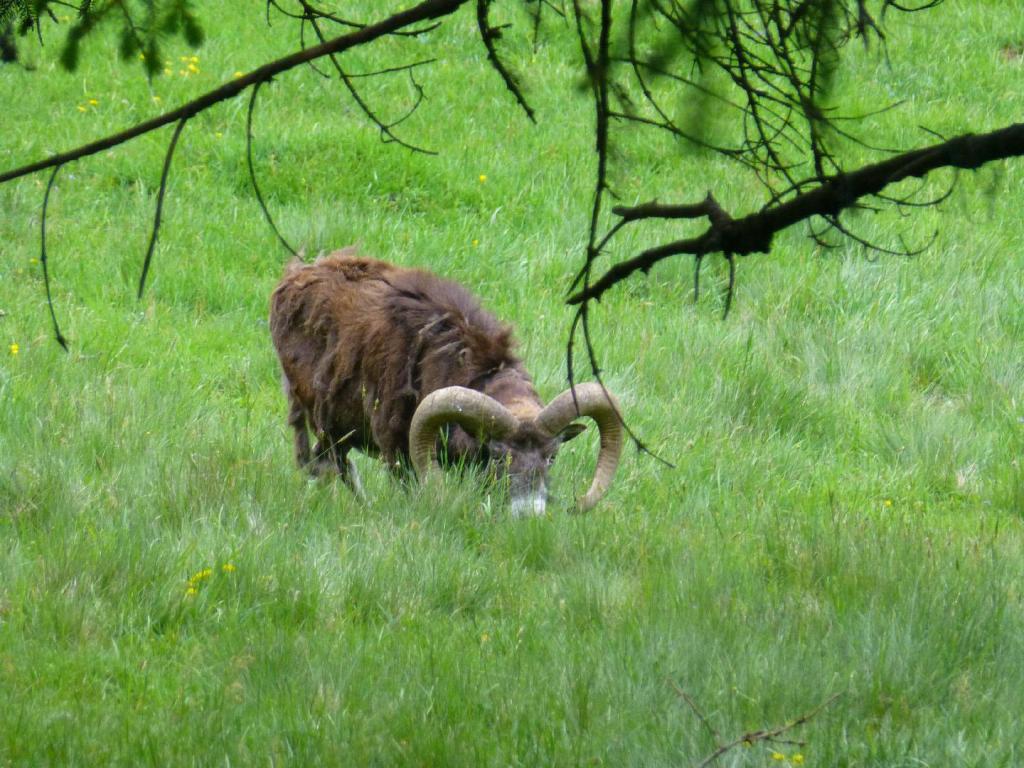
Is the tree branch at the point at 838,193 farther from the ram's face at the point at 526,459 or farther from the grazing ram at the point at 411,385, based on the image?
the ram's face at the point at 526,459

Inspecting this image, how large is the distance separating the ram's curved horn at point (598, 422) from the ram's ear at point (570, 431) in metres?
0.11

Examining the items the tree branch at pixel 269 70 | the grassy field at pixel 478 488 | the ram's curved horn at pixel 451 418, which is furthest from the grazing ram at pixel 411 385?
the tree branch at pixel 269 70

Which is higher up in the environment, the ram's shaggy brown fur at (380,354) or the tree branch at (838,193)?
the tree branch at (838,193)

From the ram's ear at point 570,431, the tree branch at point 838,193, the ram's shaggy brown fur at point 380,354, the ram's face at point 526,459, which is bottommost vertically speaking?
the ram's face at point 526,459

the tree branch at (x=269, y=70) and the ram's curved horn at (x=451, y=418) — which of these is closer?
the tree branch at (x=269, y=70)

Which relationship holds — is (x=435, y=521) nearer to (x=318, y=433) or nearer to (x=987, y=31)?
(x=318, y=433)

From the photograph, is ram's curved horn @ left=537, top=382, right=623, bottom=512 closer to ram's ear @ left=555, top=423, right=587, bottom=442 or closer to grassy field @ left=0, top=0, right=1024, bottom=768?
ram's ear @ left=555, top=423, right=587, bottom=442

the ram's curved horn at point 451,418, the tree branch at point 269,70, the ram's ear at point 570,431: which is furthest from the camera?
the ram's ear at point 570,431

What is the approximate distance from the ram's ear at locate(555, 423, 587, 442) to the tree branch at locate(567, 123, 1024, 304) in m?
4.79

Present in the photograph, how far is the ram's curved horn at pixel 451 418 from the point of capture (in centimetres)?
787

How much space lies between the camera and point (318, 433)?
8.66m

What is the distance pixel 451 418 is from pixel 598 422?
87 centimetres

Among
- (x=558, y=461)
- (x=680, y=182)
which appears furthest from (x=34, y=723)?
(x=680, y=182)

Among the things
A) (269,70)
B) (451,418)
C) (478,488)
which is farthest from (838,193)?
(451,418)
